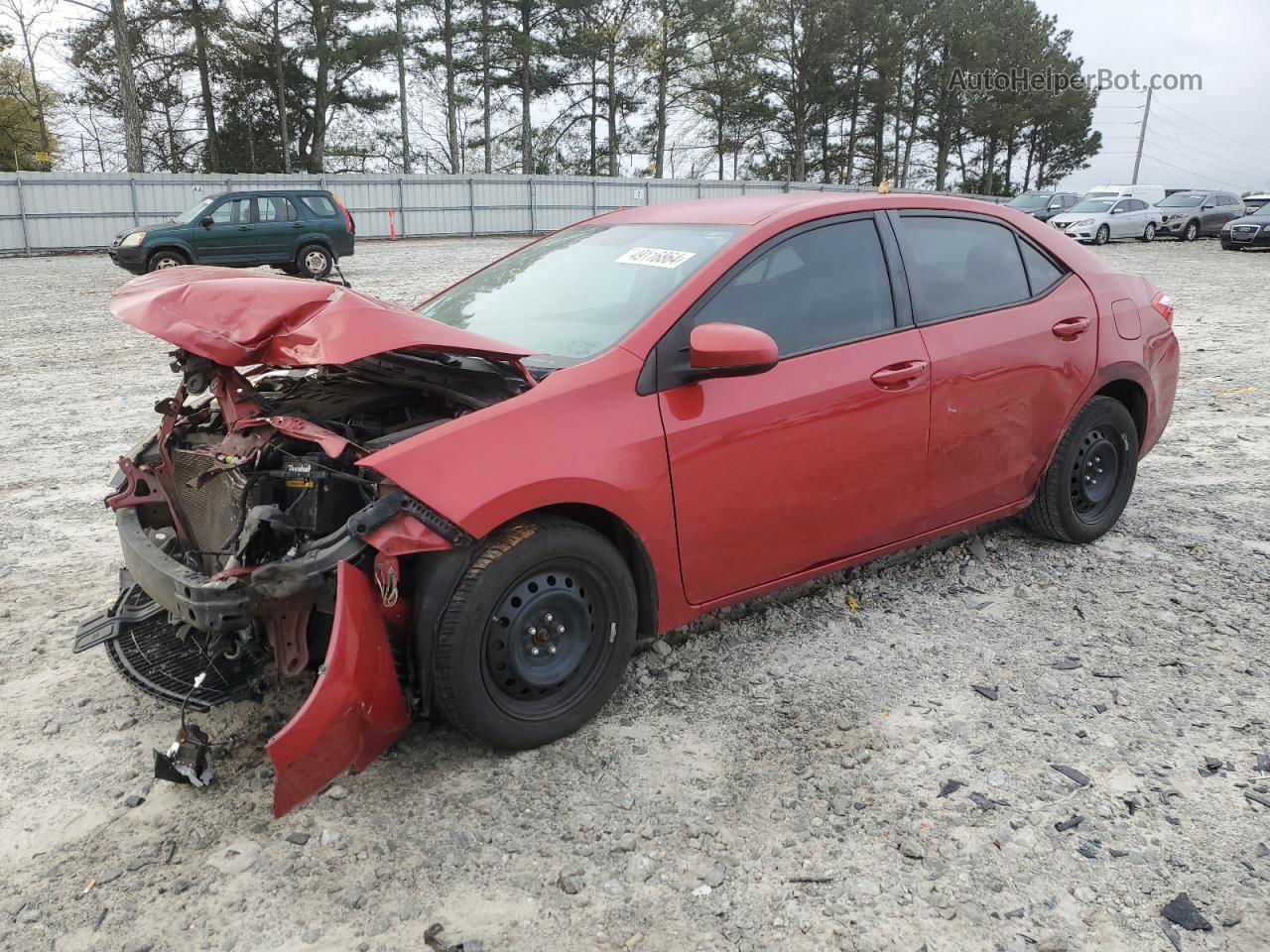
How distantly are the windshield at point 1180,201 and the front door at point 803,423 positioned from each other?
32.8 meters

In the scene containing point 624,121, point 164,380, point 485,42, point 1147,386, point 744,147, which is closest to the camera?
point 1147,386

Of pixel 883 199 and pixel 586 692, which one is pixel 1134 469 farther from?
pixel 586 692

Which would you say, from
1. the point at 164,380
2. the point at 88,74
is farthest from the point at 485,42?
the point at 164,380

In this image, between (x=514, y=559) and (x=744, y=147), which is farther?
(x=744, y=147)

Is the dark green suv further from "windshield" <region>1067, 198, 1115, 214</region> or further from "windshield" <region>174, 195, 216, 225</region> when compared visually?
"windshield" <region>1067, 198, 1115, 214</region>

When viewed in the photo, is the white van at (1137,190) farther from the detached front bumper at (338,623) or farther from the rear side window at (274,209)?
the detached front bumper at (338,623)

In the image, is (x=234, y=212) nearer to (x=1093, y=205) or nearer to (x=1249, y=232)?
(x=1093, y=205)

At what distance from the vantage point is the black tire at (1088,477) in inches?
174

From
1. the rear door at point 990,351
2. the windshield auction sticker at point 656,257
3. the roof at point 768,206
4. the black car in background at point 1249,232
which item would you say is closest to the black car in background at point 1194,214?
the black car in background at point 1249,232

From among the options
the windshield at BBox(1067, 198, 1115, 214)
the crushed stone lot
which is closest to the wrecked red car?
the crushed stone lot

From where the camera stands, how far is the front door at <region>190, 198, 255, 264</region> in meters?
18.1

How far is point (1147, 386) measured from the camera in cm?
466

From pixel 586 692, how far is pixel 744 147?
4927cm

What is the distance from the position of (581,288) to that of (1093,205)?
29888mm
